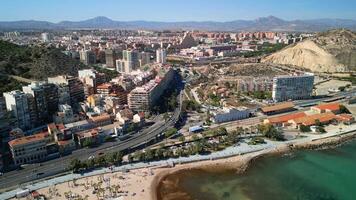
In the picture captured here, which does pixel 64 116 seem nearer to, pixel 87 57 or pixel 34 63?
pixel 34 63

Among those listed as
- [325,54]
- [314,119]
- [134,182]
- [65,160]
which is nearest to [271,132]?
[314,119]

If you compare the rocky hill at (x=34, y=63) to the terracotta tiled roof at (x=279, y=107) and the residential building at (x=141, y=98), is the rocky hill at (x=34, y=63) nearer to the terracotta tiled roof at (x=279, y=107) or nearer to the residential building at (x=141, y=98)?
the residential building at (x=141, y=98)

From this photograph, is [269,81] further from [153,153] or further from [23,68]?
[23,68]

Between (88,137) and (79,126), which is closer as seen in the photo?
(88,137)

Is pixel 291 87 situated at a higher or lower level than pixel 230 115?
higher

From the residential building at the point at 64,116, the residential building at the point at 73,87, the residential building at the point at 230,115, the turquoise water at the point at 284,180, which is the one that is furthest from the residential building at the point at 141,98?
the turquoise water at the point at 284,180

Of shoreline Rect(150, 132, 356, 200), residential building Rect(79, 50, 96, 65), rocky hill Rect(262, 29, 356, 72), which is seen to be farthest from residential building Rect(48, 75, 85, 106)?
rocky hill Rect(262, 29, 356, 72)

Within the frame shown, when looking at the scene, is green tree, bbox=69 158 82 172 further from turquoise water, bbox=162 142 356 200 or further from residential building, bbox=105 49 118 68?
residential building, bbox=105 49 118 68
